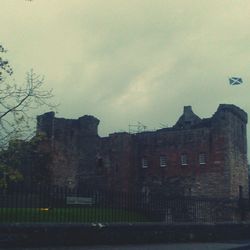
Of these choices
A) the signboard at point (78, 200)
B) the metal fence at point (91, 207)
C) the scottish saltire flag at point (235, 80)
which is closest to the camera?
the metal fence at point (91, 207)

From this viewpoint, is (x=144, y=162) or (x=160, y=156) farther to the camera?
(x=144, y=162)

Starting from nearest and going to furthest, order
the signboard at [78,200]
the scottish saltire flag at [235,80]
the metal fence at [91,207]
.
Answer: the metal fence at [91,207]
the signboard at [78,200]
the scottish saltire flag at [235,80]

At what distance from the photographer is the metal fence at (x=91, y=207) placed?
13641 millimetres

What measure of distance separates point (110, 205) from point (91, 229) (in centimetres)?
137

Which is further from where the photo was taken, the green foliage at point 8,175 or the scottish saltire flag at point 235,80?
the scottish saltire flag at point 235,80

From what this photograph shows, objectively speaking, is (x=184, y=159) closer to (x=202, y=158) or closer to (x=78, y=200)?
(x=202, y=158)

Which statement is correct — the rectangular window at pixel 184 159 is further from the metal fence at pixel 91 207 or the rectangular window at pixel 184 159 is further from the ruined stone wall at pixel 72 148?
the metal fence at pixel 91 207

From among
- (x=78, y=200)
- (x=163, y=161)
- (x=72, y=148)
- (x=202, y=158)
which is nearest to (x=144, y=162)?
(x=163, y=161)

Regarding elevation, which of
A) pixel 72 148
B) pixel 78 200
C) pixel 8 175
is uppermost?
pixel 72 148

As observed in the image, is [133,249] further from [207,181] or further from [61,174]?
[61,174]

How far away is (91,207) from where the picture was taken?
1558 centimetres

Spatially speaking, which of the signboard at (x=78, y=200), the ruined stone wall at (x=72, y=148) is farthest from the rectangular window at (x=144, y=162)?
the signboard at (x=78, y=200)

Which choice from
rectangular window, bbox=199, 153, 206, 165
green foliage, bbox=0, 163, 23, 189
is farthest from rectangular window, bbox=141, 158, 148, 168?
green foliage, bbox=0, 163, 23, 189

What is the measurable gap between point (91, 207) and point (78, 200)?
0.56 metres
